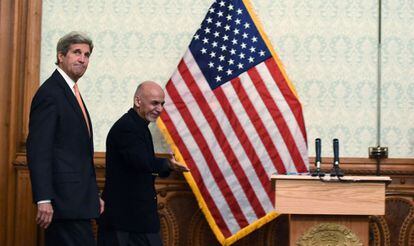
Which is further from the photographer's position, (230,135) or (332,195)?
(230,135)

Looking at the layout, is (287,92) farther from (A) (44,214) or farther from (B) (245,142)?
(A) (44,214)

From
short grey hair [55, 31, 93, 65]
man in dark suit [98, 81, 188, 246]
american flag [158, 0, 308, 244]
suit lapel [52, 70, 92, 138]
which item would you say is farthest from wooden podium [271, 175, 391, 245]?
short grey hair [55, 31, 93, 65]

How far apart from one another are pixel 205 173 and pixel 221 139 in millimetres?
305

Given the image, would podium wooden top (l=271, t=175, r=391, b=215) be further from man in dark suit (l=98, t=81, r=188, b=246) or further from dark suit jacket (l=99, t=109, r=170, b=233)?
dark suit jacket (l=99, t=109, r=170, b=233)

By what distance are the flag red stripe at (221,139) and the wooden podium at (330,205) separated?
1.07 m

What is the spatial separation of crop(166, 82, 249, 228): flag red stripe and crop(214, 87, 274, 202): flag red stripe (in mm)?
264

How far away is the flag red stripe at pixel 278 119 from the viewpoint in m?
6.49

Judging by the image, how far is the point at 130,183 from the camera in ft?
17.2

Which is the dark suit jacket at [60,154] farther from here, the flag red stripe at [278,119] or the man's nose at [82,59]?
the flag red stripe at [278,119]

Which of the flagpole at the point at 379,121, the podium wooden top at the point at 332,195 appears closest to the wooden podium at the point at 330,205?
the podium wooden top at the point at 332,195

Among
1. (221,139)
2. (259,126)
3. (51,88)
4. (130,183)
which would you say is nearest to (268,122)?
(259,126)

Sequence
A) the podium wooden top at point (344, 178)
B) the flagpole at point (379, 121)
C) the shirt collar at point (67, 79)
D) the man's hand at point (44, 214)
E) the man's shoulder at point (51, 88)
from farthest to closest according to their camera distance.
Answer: the flagpole at point (379, 121)
the podium wooden top at point (344, 178)
the shirt collar at point (67, 79)
the man's shoulder at point (51, 88)
the man's hand at point (44, 214)

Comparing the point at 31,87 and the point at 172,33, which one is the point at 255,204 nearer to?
the point at 172,33

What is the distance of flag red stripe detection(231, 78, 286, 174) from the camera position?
6.53 metres
